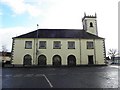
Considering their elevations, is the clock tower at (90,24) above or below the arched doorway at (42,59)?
above

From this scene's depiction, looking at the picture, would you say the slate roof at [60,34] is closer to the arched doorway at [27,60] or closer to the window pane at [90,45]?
the window pane at [90,45]

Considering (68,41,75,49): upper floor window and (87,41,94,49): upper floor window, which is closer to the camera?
(68,41,75,49): upper floor window

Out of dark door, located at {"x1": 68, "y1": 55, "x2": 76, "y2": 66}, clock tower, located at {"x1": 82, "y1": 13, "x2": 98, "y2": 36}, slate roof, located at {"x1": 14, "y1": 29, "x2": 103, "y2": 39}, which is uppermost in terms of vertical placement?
clock tower, located at {"x1": 82, "y1": 13, "x2": 98, "y2": 36}

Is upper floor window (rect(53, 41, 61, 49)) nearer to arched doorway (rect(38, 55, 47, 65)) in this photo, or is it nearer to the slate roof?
the slate roof

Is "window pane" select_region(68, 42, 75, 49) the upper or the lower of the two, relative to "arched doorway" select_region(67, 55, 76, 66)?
upper

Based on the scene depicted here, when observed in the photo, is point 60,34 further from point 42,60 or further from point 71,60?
point 42,60

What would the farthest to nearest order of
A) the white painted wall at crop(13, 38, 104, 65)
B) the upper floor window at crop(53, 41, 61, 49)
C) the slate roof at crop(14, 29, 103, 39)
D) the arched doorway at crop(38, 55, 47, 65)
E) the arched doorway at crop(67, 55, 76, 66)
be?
the slate roof at crop(14, 29, 103, 39) → the upper floor window at crop(53, 41, 61, 49) → the arched doorway at crop(67, 55, 76, 66) → the white painted wall at crop(13, 38, 104, 65) → the arched doorway at crop(38, 55, 47, 65)

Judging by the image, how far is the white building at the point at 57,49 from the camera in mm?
35406

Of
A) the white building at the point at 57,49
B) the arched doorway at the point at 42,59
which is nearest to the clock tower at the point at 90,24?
the white building at the point at 57,49

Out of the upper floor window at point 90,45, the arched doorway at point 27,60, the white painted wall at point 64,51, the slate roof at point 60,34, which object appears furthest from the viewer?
the upper floor window at point 90,45

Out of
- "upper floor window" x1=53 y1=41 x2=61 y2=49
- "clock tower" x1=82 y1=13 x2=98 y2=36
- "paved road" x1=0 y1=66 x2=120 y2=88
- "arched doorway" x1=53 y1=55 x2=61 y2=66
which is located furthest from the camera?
"clock tower" x1=82 y1=13 x2=98 y2=36

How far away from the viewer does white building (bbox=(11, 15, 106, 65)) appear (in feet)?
116

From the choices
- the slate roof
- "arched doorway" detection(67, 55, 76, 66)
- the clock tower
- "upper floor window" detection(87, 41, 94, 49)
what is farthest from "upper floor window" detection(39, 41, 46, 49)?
the clock tower

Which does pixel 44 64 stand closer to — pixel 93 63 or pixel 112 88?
pixel 93 63
